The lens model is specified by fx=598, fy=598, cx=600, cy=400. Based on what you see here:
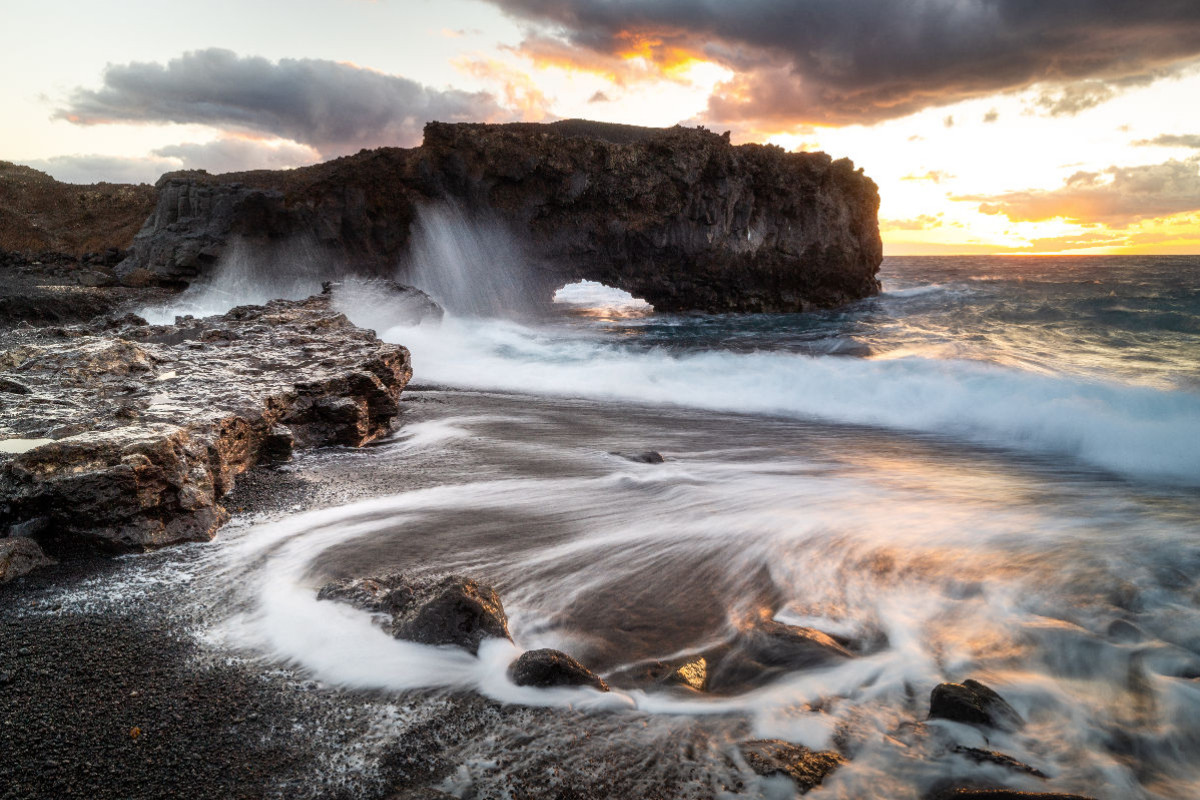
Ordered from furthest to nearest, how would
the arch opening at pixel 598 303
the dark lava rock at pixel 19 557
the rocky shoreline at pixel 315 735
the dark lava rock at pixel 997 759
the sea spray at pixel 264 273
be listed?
the arch opening at pixel 598 303
the sea spray at pixel 264 273
the dark lava rock at pixel 19 557
the dark lava rock at pixel 997 759
the rocky shoreline at pixel 315 735

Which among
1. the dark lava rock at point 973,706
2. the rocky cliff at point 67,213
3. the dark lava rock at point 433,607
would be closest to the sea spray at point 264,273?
the rocky cliff at point 67,213

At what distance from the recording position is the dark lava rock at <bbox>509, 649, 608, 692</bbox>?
2377 mm

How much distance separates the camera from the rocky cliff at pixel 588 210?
19.9 m

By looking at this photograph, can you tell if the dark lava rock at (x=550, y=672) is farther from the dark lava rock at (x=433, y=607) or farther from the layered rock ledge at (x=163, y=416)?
the layered rock ledge at (x=163, y=416)

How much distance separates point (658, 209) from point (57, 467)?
20922mm

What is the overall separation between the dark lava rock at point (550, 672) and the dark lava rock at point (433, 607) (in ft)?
0.94

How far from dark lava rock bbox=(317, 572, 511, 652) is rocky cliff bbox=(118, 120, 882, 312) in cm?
1984

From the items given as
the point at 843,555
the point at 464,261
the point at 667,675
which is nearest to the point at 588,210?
the point at 464,261

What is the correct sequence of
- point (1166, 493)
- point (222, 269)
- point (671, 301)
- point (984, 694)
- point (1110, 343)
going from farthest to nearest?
1. point (671, 301)
2. point (222, 269)
3. point (1110, 343)
4. point (1166, 493)
5. point (984, 694)

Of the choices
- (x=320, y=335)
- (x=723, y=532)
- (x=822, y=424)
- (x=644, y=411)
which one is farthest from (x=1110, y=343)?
(x=320, y=335)

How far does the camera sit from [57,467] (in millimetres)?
3260

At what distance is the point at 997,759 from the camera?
2193 mm

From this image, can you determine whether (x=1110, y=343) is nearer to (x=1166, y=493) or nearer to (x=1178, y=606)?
(x=1166, y=493)

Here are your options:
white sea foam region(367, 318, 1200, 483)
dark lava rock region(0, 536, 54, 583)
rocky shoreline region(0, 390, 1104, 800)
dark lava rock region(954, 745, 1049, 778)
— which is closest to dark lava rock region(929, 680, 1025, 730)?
rocky shoreline region(0, 390, 1104, 800)
